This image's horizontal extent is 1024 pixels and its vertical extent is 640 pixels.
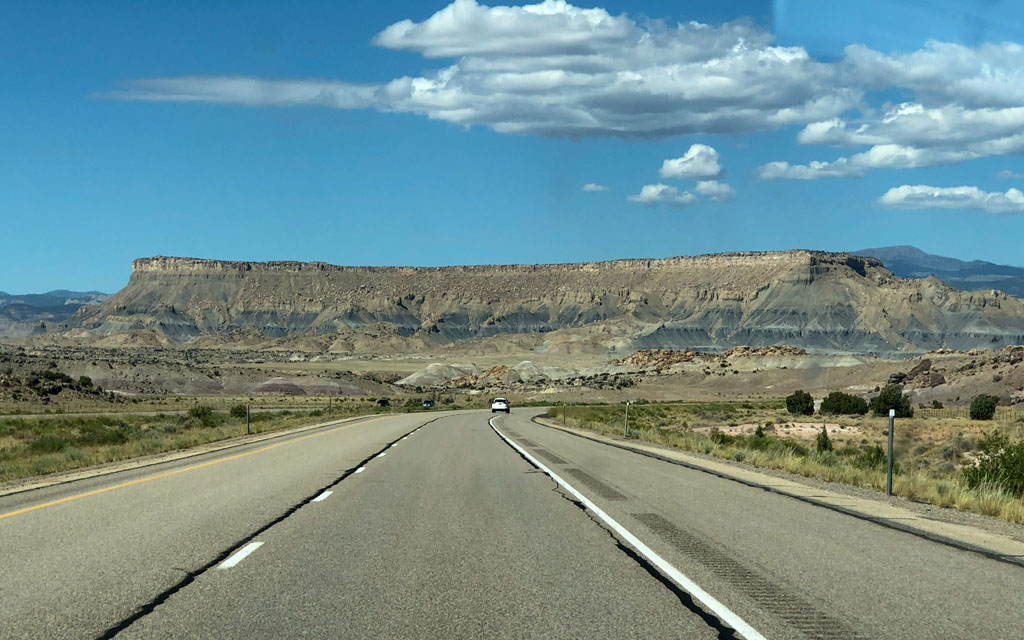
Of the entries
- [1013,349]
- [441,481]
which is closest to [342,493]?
[441,481]

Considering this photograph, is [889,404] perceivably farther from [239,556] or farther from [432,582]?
[432,582]

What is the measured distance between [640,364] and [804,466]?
13011 cm

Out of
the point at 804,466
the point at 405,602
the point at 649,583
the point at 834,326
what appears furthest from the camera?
the point at 834,326

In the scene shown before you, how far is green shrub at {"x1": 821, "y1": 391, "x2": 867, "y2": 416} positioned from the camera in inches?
2756

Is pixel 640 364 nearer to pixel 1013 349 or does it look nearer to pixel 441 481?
pixel 1013 349

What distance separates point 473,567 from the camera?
8891mm

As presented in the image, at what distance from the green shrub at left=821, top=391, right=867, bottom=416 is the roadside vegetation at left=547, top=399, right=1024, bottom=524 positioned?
7 cm

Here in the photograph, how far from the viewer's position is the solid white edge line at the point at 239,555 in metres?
8.91

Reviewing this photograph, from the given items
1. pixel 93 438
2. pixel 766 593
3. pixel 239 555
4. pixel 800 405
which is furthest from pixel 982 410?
pixel 239 555

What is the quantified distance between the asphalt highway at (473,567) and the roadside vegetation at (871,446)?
3.31 metres

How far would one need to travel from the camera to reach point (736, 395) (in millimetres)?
113875

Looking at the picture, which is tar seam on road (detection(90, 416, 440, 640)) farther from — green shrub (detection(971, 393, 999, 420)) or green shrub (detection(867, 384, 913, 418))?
green shrub (detection(867, 384, 913, 418))

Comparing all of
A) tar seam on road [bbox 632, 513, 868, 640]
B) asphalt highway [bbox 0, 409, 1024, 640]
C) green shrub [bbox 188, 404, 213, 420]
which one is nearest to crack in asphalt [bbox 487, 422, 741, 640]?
asphalt highway [bbox 0, 409, 1024, 640]

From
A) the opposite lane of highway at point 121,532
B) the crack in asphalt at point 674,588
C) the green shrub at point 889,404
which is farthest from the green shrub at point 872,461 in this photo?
the green shrub at point 889,404
